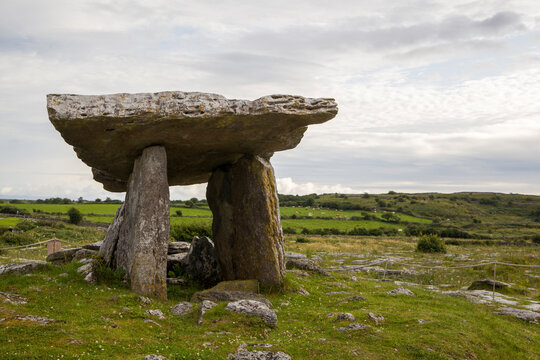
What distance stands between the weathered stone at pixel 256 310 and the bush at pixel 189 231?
15239 mm

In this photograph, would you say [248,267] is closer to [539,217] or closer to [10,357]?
[10,357]

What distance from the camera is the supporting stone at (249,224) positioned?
14.9 meters

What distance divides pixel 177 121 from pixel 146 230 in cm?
350

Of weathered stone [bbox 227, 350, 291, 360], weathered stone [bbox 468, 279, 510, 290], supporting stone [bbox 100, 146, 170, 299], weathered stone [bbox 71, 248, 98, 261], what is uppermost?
supporting stone [bbox 100, 146, 170, 299]

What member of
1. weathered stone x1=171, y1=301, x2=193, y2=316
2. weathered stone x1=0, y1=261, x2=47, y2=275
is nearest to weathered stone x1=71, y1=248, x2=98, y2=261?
weathered stone x1=0, y1=261, x2=47, y2=275

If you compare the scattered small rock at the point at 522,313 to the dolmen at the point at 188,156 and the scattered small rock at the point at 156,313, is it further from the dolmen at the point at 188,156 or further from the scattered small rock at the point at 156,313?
the scattered small rock at the point at 156,313

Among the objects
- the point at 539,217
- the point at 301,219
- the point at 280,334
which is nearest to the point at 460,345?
the point at 280,334

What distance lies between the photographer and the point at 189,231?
26172 mm

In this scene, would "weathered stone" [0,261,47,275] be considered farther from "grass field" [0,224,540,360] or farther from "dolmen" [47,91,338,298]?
"dolmen" [47,91,338,298]

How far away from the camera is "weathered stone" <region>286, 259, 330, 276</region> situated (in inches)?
770

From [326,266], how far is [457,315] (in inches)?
535

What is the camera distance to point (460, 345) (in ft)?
29.8

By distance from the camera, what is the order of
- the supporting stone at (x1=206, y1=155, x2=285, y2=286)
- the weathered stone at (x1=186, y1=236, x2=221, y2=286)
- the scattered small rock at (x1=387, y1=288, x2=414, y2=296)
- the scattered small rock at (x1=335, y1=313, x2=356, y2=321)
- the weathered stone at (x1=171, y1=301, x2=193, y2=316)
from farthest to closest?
the weathered stone at (x1=186, y1=236, x2=221, y2=286)
the scattered small rock at (x1=387, y1=288, x2=414, y2=296)
the supporting stone at (x1=206, y1=155, x2=285, y2=286)
the weathered stone at (x1=171, y1=301, x2=193, y2=316)
the scattered small rock at (x1=335, y1=313, x2=356, y2=321)

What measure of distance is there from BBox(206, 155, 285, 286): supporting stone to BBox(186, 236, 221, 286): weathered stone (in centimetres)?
36
